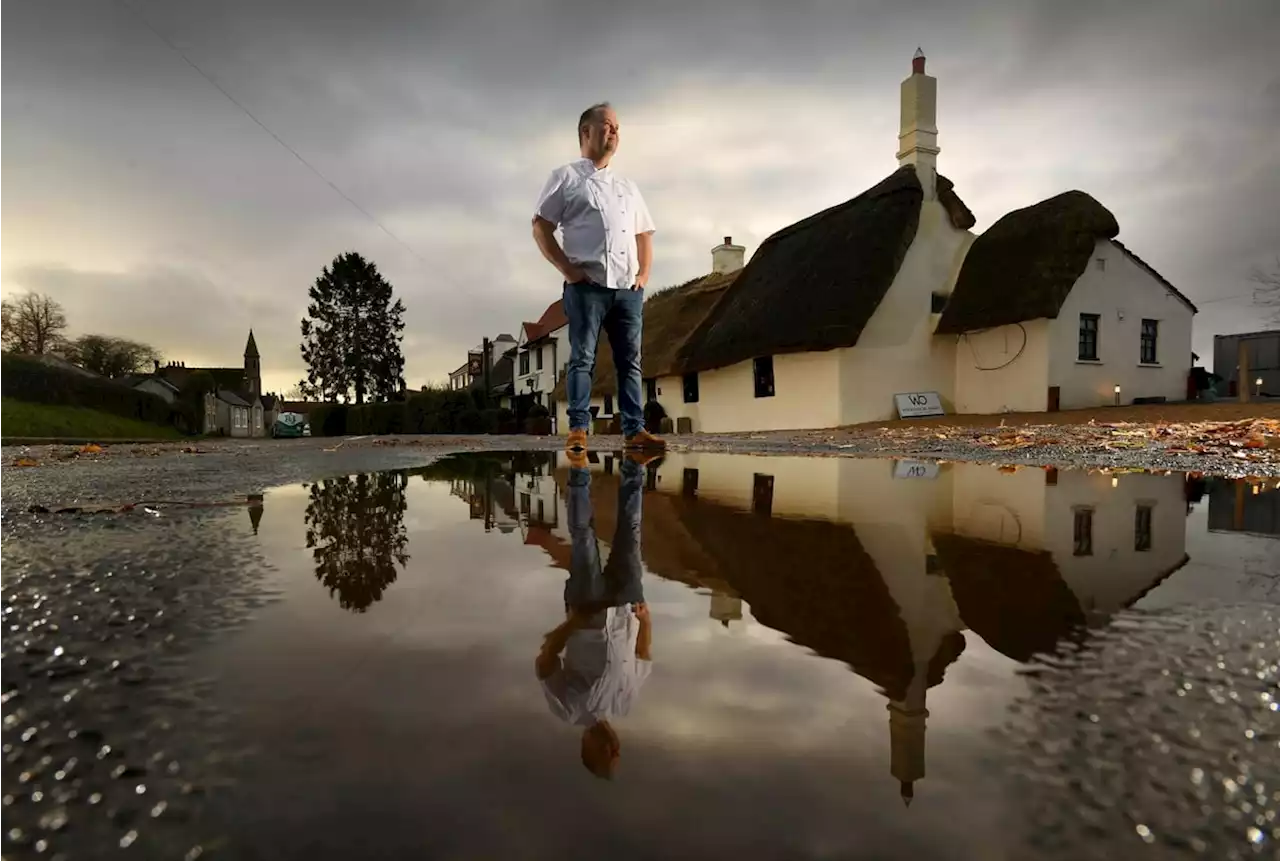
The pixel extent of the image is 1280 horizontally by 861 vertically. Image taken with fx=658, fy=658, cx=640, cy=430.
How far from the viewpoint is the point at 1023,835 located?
47cm

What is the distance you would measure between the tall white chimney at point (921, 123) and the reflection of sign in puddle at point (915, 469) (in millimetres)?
15878

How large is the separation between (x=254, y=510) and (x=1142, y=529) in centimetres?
264

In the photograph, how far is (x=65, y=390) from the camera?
23.0m

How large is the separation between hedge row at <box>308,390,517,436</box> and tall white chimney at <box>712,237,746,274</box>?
36.6 feet

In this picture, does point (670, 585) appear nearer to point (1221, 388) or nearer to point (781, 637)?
point (781, 637)

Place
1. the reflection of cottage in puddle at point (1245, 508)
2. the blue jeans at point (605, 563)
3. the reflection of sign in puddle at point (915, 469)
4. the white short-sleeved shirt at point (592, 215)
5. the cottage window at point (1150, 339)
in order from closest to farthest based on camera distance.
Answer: the blue jeans at point (605, 563), the reflection of cottage in puddle at point (1245, 508), the reflection of sign in puddle at point (915, 469), the white short-sleeved shirt at point (592, 215), the cottage window at point (1150, 339)

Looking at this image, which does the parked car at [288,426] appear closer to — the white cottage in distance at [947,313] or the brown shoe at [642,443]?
the white cottage in distance at [947,313]

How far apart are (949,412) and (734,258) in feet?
40.4

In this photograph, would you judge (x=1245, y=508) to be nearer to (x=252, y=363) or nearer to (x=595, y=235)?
(x=595, y=235)

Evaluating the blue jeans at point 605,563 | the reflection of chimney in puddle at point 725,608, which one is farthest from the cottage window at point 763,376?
the reflection of chimney in puddle at point 725,608

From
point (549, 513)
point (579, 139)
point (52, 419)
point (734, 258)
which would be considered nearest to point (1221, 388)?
point (734, 258)

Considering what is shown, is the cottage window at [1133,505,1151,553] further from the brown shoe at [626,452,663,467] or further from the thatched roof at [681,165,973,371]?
the thatched roof at [681,165,973,371]

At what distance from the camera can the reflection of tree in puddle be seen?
3.81 ft

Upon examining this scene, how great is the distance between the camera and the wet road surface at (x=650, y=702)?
1.54 ft
